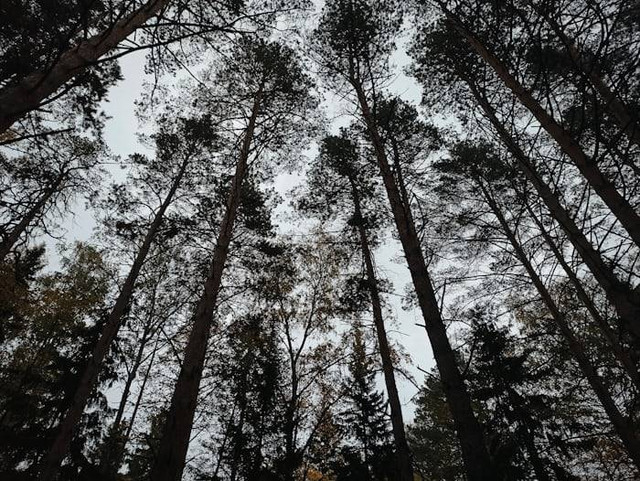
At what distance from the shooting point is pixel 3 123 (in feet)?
7.52

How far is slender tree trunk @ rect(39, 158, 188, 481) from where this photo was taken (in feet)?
20.9

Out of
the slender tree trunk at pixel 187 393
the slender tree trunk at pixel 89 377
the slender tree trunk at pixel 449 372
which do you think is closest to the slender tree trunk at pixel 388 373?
the slender tree trunk at pixel 449 372

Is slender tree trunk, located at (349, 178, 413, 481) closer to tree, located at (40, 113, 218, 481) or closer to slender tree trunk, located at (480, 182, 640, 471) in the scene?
slender tree trunk, located at (480, 182, 640, 471)

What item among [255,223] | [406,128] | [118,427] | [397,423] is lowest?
[397,423]

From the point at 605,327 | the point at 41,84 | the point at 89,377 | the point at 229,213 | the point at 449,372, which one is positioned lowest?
the point at 449,372

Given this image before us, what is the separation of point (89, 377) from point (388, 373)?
686 centimetres

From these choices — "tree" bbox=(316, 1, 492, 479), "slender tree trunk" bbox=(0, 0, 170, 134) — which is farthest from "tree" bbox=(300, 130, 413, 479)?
"slender tree trunk" bbox=(0, 0, 170, 134)

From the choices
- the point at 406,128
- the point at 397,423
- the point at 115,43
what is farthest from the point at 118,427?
the point at 406,128

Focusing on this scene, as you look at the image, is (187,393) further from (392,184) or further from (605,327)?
(605,327)

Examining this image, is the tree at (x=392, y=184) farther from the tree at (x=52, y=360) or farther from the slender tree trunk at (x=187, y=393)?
the tree at (x=52, y=360)

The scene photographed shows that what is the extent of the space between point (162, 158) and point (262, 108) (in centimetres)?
446

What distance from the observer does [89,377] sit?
285 inches

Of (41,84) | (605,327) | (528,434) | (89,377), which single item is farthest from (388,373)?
(41,84)

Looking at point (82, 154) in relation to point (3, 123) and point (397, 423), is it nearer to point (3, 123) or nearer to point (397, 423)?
point (3, 123)
